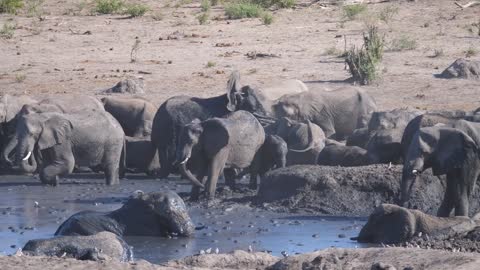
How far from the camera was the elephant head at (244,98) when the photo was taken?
53.2ft

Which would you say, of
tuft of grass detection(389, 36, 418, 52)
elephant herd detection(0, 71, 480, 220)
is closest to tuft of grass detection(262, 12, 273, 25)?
tuft of grass detection(389, 36, 418, 52)

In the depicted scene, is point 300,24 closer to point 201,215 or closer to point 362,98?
point 362,98

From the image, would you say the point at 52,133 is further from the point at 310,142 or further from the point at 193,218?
the point at 193,218

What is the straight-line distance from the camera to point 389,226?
11.2 metres

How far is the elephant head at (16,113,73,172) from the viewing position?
15.2m

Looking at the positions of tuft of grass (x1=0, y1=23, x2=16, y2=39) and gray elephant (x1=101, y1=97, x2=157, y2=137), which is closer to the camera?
gray elephant (x1=101, y1=97, x2=157, y2=137)

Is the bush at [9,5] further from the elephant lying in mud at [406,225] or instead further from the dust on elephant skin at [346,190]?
the elephant lying in mud at [406,225]

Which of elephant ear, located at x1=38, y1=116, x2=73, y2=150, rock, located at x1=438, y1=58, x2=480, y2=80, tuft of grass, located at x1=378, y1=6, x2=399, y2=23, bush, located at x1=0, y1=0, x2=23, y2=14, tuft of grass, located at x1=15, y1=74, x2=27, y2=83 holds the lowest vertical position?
bush, located at x1=0, y1=0, x2=23, y2=14

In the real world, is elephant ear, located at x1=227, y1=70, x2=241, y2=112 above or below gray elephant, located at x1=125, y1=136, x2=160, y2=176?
above

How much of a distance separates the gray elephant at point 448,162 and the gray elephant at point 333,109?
4.51 meters

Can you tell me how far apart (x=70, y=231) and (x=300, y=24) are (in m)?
13.6

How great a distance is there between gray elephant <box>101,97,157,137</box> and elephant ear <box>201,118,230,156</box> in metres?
3.28

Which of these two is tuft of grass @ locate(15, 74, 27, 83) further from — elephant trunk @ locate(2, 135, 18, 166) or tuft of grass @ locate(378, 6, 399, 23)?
tuft of grass @ locate(378, 6, 399, 23)

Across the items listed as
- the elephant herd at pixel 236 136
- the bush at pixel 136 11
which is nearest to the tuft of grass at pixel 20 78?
the elephant herd at pixel 236 136
